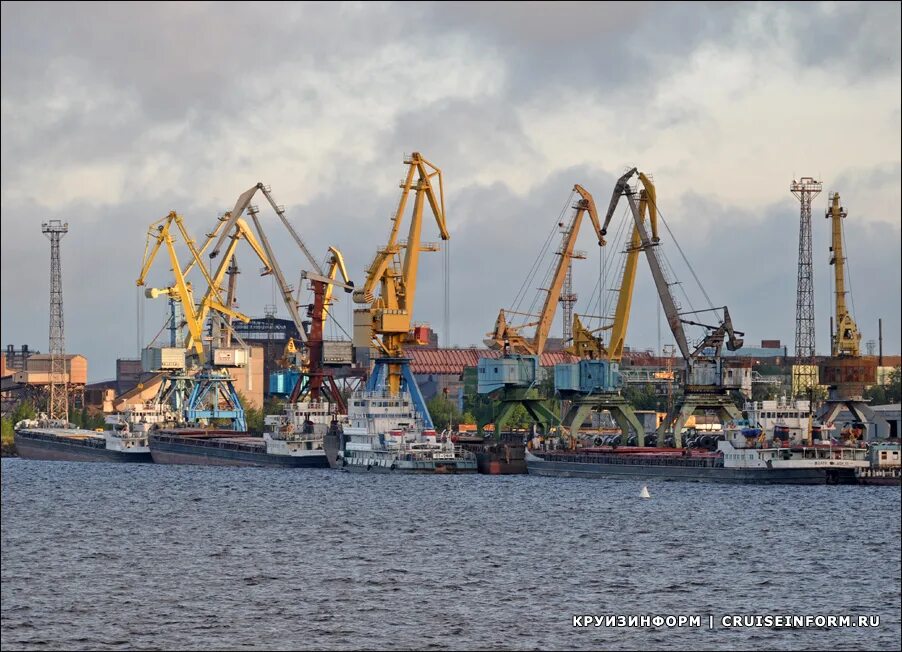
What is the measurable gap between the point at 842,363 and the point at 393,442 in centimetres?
3662

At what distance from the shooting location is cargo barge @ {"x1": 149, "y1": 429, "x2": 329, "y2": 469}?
148m

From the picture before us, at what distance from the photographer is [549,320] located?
5605 inches

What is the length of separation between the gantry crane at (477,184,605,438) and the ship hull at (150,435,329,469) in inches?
686

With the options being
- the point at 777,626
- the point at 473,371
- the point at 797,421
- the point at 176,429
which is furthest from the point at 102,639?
the point at 176,429

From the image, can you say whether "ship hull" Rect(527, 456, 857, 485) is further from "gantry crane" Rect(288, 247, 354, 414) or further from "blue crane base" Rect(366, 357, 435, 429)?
"gantry crane" Rect(288, 247, 354, 414)

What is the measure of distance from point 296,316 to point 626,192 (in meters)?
51.9

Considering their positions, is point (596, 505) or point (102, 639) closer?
point (102, 639)

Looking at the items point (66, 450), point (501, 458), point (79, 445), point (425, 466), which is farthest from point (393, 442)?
point (66, 450)

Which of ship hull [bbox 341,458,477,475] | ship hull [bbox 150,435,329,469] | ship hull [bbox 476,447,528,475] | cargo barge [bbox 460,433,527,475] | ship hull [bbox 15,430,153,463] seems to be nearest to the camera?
ship hull [bbox 341,458,477,475]

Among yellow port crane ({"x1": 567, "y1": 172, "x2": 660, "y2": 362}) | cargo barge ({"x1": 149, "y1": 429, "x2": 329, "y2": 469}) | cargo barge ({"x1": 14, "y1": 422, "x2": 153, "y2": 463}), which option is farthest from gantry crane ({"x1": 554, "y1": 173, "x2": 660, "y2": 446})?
cargo barge ({"x1": 14, "y1": 422, "x2": 153, "y2": 463})

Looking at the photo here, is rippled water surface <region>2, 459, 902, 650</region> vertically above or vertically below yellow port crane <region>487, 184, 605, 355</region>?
below

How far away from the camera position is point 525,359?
139500 millimetres

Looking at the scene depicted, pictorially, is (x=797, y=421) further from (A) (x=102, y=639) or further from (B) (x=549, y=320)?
(A) (x=102, y=639)

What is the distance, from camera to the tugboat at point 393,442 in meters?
130
